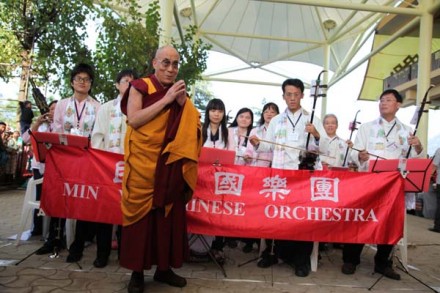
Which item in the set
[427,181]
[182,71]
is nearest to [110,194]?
[427,181]

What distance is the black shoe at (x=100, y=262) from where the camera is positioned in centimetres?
332

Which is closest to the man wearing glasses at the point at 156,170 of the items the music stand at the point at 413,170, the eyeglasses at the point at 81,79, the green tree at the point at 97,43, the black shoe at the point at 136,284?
the black shoe at the point at 136,284

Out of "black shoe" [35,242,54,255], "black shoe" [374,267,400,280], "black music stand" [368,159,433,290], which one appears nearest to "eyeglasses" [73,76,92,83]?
"black shoe" [35,242,54,255]

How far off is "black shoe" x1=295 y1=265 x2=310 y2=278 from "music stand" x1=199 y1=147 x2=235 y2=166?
115cm

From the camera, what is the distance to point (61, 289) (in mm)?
2775

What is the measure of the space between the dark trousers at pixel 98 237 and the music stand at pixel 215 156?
1049 mm

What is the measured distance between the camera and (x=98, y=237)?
11.3 ft

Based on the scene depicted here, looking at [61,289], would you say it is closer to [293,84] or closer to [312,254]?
[312,254]

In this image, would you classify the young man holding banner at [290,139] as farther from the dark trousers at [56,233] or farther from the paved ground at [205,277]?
the dark trousers at [56,233]

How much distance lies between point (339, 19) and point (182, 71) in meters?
11.6

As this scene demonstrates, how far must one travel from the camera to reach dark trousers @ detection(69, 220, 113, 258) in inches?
134

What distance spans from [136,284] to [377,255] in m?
2.32

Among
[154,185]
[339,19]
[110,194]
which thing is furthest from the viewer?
[339,19]

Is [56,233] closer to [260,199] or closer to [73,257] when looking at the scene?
[73,257]
